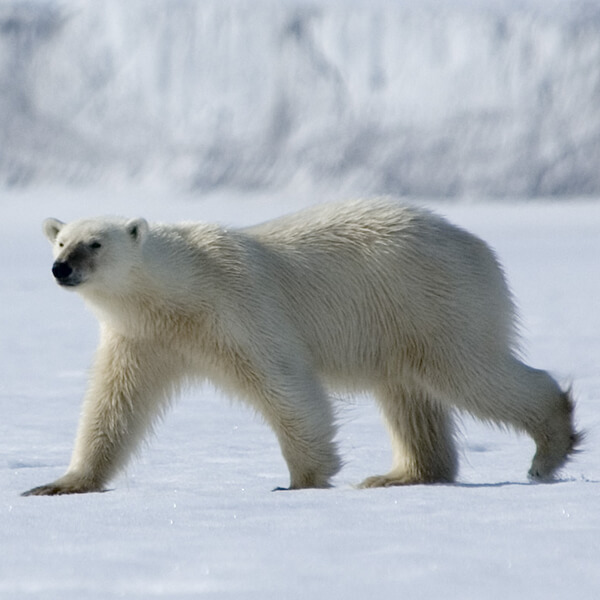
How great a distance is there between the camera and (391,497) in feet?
10.8

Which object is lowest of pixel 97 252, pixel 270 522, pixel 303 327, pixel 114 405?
pixel 114 405

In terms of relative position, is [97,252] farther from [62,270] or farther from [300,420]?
[300,420]

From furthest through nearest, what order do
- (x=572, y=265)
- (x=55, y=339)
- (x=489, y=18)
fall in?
(x=489, y=18) < (x=572, y=265) < (x=55, y=339)

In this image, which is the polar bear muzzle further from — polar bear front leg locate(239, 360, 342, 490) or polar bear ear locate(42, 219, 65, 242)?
polar bear front leg locate(239, 360, 342, 490)

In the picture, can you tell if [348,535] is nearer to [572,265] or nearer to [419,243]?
[419,243]

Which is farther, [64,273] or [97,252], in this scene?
[97,252]

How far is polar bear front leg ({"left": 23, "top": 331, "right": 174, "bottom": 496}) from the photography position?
4215mm

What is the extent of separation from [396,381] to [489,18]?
38.7 metres

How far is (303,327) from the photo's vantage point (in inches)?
170

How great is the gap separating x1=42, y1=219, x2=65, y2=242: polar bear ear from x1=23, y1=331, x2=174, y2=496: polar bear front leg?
0.41 m

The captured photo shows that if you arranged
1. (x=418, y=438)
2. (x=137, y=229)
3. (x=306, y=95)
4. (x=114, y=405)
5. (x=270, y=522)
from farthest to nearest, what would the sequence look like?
(x=306, y=95)
(x=418, y=438)
(x=114, y=405)
(x=137, y=229)
(x=270, y=522)

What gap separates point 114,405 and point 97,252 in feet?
1.91

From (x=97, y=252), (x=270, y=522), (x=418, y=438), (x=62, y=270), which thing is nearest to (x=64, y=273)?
(x=62, y=270)

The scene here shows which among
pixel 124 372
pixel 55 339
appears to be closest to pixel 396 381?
pixel 124 372
